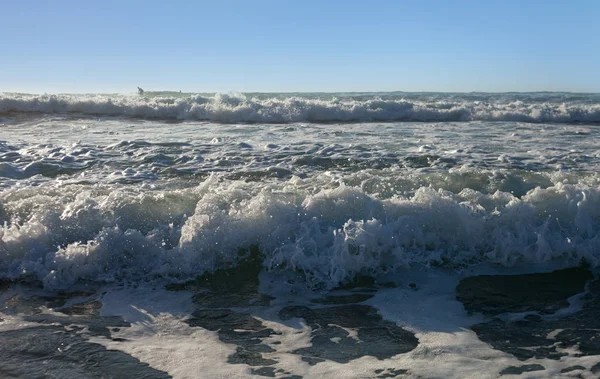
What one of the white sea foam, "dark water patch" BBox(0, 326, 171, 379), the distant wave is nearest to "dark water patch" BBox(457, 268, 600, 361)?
the white sea foam

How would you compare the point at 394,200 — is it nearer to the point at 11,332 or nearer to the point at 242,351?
the point at 242,351

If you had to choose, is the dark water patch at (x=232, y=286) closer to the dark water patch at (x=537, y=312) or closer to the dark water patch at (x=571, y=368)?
the dark water patch at (x=537, y=312)

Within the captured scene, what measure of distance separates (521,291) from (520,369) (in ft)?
4.70

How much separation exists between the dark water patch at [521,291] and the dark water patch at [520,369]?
866mm

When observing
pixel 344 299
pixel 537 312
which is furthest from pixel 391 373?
pixel 537 312

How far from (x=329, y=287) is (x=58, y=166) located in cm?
561

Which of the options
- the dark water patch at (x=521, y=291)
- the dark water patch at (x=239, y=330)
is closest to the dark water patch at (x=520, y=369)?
the dark water patch at (x=521, y=291)

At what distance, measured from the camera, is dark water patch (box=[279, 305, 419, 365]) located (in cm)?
325

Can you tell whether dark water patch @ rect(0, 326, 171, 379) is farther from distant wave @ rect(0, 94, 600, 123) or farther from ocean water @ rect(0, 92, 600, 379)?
A: distant wave @ rect(0, 94, 600, 123)

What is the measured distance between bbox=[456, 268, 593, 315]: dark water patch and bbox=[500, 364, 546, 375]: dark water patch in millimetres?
866

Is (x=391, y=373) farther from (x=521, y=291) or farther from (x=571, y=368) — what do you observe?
(x=521, y=291)

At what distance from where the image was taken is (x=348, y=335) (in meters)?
3.53

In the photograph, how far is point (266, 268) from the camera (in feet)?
15.7

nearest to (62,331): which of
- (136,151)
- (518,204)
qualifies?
(518,204)
